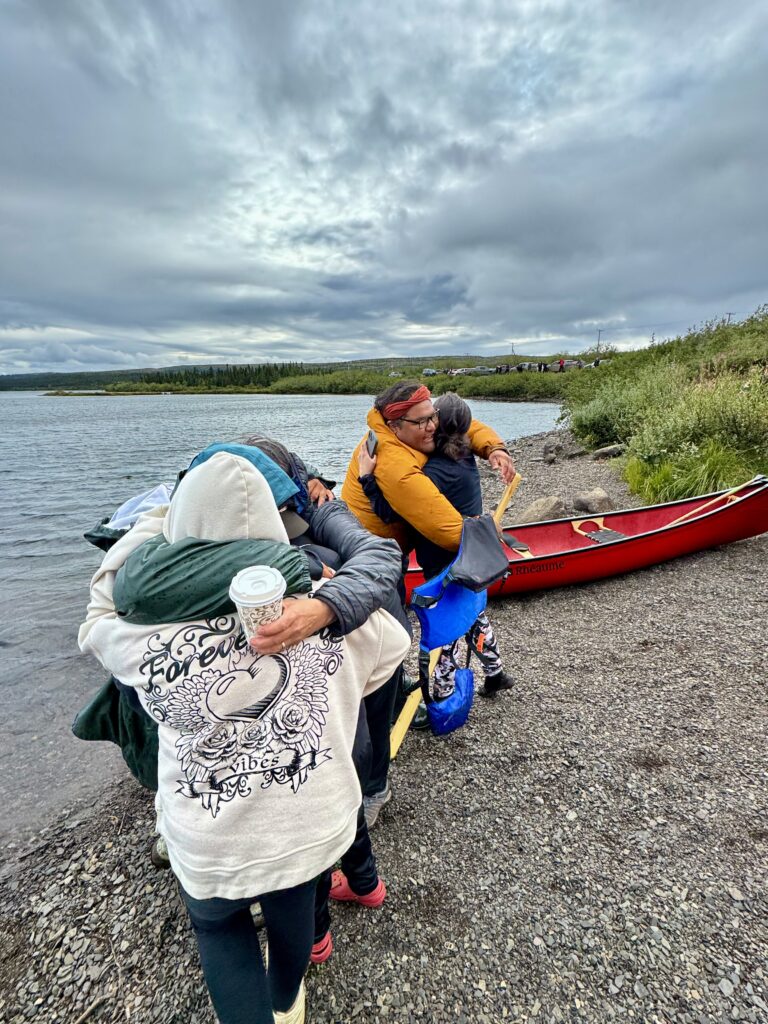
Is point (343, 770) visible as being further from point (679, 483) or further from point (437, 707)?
point (679, 483)

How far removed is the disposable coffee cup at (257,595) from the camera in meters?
1.10

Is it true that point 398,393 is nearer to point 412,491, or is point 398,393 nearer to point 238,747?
point 412,491

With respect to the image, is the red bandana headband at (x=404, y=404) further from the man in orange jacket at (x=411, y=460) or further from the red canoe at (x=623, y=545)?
the red canoe at (x=623, y=545)

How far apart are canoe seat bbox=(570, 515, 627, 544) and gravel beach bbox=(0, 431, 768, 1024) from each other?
292cm

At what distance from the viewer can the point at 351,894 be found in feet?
7.20

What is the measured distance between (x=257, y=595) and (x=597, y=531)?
21.8 feet

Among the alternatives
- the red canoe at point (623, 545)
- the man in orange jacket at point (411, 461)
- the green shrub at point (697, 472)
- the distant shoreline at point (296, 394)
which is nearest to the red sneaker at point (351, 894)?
the man in orange jacket at point (411, 461)

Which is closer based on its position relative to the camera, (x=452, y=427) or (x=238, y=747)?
(x=238, y=747)

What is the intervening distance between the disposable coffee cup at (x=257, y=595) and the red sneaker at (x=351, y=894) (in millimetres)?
1766

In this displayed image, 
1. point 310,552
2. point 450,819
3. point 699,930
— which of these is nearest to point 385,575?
point 310,552

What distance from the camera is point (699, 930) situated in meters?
2.03

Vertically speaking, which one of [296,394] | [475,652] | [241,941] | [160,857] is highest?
[241,941]

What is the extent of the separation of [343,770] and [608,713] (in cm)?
284

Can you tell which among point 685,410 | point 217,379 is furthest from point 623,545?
point 217,379
